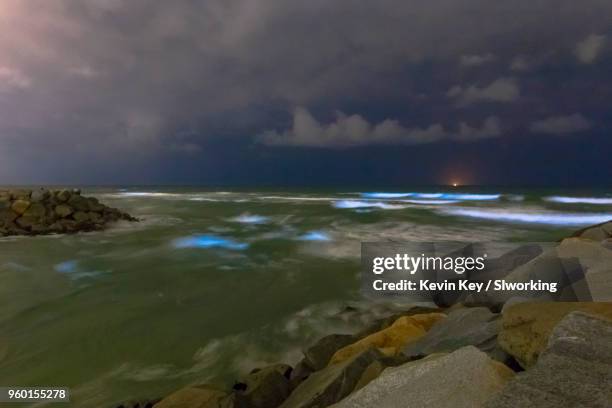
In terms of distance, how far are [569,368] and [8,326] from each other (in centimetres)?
817

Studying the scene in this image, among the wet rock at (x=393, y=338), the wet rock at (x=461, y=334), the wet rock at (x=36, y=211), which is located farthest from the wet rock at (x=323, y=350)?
the wet rock at (x=36, y=211)

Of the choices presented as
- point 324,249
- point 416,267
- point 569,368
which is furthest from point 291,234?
point 569,368

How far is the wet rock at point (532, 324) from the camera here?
2613 millimetres

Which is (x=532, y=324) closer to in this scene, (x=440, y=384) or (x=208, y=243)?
(x=440, y=384)

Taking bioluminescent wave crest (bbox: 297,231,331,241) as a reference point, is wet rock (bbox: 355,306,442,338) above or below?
above

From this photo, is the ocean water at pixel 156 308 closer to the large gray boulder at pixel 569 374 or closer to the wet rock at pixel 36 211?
the wet rock at pixel 36 211

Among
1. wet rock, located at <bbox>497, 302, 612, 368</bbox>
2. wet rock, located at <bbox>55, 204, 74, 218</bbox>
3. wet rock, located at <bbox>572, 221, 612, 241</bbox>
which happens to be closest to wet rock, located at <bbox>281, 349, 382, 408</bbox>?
wet rock, located at <bbox>497, 302, 612, 368</bbox>

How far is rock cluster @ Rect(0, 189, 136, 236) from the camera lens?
53.6 feet

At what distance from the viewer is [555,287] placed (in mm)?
4727

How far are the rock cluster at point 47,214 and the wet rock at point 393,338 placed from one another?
16.8 m

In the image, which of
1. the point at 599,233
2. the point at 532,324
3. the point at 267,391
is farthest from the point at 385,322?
the point at 599,233

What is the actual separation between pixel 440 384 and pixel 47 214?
66.2 ft

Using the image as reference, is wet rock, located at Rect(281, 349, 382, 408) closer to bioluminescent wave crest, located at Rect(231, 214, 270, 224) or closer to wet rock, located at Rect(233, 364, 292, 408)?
wet rock, located at Rect(233, 364, 292, 408)

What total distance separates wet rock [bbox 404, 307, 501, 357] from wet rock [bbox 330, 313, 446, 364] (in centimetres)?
31
